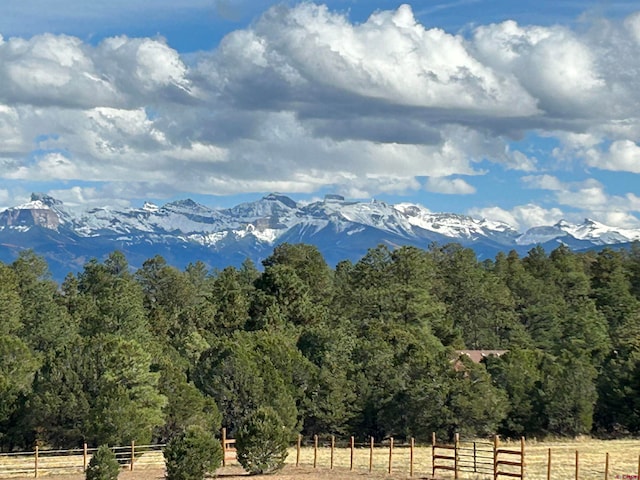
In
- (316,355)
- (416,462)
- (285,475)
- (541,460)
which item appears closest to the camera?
(285,475)

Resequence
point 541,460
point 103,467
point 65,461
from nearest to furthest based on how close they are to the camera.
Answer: point 103,467 < point 541,460 < point 65,461

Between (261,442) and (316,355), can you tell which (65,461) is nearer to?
(261,442)

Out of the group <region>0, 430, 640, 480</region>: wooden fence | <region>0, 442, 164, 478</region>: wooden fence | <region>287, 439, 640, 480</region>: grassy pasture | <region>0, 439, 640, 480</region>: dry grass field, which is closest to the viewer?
<region>0, 430, 640, 480</region>: wooden fence

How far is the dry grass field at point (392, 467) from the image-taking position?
4600cm

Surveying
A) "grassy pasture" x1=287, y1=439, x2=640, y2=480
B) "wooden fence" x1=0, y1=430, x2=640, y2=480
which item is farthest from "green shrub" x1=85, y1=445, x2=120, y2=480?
"grassy pasture" x1=287, y1=439, x2=640, y2=480

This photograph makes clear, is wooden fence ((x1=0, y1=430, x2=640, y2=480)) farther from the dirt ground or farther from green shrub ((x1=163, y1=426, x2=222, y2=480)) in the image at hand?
green shrub ((x1=163, y1=426, x2=222, y2=480))

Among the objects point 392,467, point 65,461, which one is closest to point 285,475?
point 392,467

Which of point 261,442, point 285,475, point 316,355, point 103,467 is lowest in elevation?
point 285,475

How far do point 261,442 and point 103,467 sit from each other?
7968mm

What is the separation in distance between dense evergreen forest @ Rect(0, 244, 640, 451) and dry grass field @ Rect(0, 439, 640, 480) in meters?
6.05

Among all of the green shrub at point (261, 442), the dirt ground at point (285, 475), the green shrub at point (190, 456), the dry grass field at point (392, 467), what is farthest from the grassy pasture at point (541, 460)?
the green shrub at point (190, 456)

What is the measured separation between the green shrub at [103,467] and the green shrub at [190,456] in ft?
7.78

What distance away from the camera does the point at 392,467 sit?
50375 mm

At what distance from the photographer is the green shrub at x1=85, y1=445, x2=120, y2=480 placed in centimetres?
4091
